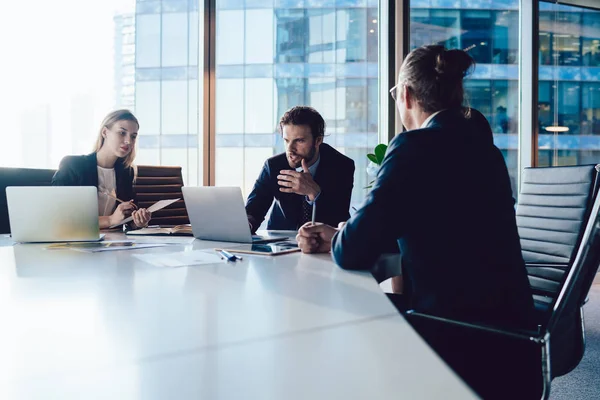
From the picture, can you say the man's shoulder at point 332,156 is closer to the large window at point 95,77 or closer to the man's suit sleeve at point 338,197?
the man's suit sleeve at point 338,197

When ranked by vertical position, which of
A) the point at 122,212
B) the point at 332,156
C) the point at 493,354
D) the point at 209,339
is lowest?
the point at 493,354

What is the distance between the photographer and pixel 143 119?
423 centimetres

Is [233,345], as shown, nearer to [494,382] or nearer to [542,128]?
[494,382]

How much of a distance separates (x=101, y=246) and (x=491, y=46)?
4252 mm

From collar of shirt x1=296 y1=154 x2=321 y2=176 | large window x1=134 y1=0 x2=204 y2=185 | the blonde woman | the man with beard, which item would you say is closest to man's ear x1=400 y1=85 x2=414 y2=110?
the man with beard

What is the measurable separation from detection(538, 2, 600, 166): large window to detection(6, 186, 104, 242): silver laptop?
4337 mm

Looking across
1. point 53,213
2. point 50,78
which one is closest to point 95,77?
Result: point 50,78

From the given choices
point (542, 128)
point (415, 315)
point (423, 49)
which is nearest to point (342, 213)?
point (423, 49)

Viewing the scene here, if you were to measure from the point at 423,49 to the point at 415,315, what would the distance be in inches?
28.3

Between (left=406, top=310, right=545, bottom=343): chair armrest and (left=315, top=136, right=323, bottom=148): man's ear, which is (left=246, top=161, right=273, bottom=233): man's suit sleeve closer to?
(left=315, top=136, right=323, bottom=148): man's ear

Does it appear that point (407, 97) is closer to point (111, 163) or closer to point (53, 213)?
point (53, 213)

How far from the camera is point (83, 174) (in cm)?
250

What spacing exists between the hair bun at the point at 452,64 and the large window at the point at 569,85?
3947 millimetres

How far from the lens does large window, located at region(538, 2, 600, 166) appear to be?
4824 millimetres
